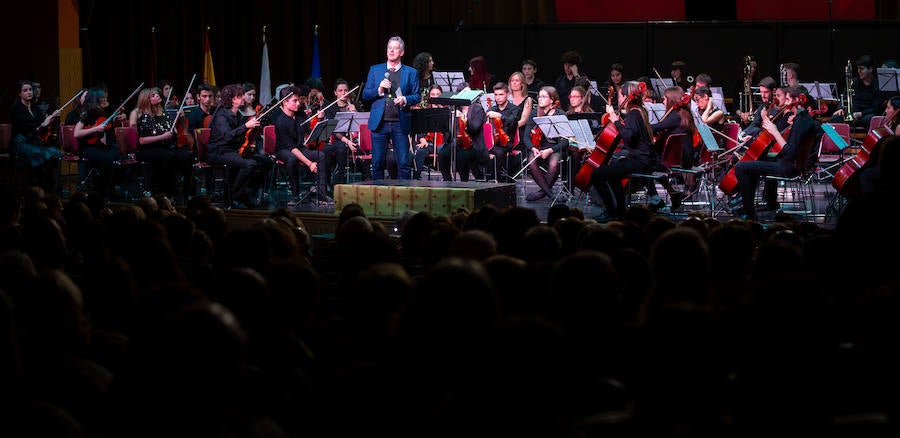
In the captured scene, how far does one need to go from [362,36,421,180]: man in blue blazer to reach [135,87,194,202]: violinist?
2.17 metres

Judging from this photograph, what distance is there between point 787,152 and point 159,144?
602cm

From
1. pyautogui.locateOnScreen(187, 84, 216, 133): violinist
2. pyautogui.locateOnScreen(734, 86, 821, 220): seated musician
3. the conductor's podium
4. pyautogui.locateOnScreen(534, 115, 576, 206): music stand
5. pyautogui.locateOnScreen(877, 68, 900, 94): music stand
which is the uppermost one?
pyautogui.locateOnScreen(877, 68, 900, 94): music stand

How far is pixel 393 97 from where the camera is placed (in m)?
9.26

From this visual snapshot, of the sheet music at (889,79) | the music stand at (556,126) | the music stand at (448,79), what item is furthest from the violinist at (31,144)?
the sheet music at (889,79)

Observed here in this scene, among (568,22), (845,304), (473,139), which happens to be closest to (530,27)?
(568,22)

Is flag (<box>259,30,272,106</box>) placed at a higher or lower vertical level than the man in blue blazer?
higher

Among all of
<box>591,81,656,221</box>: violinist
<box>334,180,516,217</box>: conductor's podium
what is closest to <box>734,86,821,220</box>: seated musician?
<box>591,81,656,221</box>: violinist

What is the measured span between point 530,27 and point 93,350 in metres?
13.2

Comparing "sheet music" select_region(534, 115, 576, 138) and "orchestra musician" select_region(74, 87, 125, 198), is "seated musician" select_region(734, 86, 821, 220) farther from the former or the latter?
"orchestra musician" select_region(74, 87, 125, 198)

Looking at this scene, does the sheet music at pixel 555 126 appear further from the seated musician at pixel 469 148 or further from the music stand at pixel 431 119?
the music stand at pixel 431 119

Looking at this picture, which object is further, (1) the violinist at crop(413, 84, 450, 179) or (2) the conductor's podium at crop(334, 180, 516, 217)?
(1) the violinist at crop(413, 84, 450, 179)

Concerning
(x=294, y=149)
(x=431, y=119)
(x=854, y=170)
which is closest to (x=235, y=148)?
(x=294, y=149)

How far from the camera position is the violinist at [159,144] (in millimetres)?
10203

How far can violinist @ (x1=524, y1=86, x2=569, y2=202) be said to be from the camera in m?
10.4
